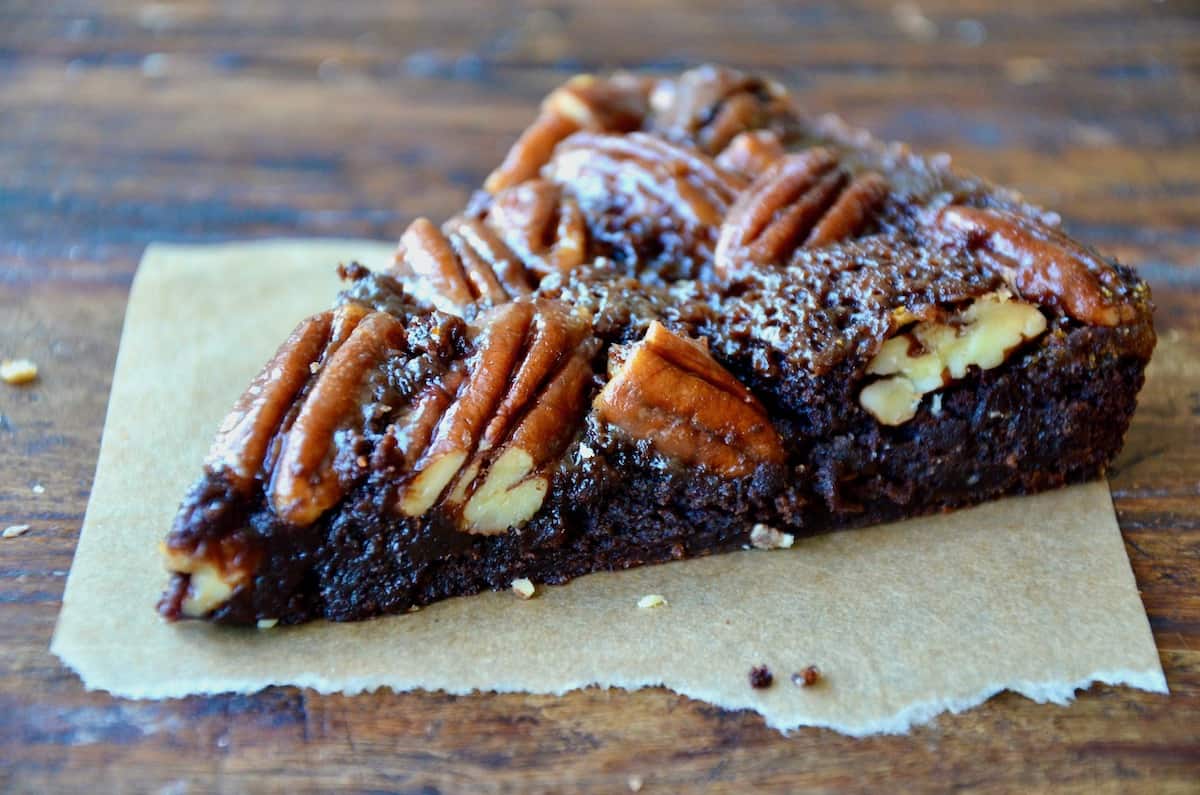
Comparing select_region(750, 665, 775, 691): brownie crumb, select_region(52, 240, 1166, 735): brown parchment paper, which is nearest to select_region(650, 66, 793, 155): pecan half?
select_region(52, 240, 1166, 735): brown parchment paper

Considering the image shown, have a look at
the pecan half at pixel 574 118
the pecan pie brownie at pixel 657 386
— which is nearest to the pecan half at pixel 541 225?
the pecan pie brownie at pixel 657 386

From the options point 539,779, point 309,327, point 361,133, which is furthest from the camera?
point 361,133

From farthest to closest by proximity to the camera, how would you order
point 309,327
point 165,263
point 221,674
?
point 165,263 → point 309,327 → point 221,674

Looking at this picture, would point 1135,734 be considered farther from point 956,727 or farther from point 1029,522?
point 1029,522

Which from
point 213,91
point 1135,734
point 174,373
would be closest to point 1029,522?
point 1135,734

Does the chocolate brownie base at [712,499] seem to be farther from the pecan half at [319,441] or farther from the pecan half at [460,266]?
the pecan half at [460,266]

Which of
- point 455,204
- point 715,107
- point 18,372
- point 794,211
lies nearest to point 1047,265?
point 794,211

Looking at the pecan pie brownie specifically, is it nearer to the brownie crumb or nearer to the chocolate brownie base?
the chocolate brownie base
